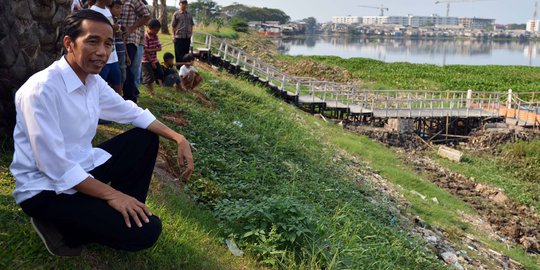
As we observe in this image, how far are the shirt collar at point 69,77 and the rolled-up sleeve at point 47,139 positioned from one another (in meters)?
0.13

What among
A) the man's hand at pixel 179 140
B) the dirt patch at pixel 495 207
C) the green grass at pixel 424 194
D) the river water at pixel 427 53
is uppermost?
the river water at pixel 427 53

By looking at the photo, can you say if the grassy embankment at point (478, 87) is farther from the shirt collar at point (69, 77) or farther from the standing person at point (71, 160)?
the shirt collar at point (69, 77)

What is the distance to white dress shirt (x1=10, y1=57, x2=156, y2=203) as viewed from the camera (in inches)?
106

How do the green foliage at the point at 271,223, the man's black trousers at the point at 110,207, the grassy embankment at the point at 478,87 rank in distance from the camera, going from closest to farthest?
1. the man's black trousers at the point at 110,207
2. the green foliage at the point at 271,223
3. the grassy embankment at the point at 478,87

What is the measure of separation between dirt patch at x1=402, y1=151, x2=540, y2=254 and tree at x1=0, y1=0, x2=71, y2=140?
874 cm

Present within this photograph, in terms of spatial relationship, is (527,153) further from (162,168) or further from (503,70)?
(503,70)

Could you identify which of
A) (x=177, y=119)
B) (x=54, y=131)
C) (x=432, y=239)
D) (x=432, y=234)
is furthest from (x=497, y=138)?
(x=54, y=131)

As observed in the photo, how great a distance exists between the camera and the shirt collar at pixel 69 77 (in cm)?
285

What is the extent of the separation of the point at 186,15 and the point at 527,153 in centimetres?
1155

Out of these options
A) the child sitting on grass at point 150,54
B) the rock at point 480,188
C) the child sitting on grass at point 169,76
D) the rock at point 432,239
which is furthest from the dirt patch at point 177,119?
the rock at point 480,188

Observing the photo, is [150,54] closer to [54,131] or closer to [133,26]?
[133,26]

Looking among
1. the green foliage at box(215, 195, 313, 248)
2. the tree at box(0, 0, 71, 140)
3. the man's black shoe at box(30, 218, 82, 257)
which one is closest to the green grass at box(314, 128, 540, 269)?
the green foliage at box(215, 195, 313, 248)

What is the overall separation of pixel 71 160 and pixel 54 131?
19 cm

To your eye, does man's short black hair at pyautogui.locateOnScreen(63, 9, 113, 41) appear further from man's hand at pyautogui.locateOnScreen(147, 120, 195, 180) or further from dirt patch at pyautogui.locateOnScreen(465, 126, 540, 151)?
dirt patch at pyautogui.locateOnScreen(465, 126, 540, 151)
